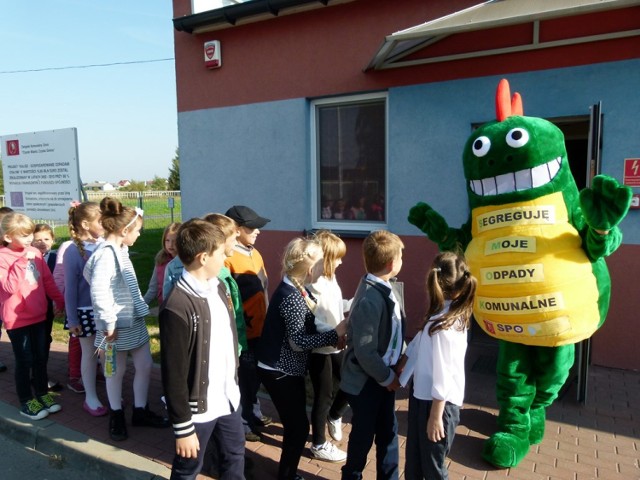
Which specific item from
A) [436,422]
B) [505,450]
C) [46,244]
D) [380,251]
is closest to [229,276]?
[380,251]

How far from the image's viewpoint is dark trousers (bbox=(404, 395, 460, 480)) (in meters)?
2.54

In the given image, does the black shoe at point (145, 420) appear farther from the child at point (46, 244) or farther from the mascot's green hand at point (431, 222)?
the mascot's green hand at point (431, 222)

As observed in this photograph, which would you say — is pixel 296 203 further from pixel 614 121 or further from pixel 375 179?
pixel 614 121

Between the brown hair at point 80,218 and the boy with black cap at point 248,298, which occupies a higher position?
the brown hair at point 80,218

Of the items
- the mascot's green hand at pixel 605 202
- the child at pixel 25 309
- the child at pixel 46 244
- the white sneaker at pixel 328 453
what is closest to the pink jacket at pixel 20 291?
the child at pixel 25 309

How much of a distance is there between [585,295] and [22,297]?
409cm

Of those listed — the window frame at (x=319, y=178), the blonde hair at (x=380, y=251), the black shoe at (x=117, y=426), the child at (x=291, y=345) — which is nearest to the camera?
the blonde hair at (x=380, y=251)

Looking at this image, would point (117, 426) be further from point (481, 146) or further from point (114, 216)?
point (481, 146)

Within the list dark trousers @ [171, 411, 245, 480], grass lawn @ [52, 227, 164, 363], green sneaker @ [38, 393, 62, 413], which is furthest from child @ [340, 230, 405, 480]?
grass lawn @ [52, 227, 164, 363]

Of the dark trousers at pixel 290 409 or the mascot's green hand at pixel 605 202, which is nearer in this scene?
the mascot's green hand at pixel 605 202

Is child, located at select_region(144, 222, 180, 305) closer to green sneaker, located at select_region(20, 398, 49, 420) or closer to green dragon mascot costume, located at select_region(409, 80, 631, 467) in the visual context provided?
green sneaker, located at select_region(20, 398, 49, 420)

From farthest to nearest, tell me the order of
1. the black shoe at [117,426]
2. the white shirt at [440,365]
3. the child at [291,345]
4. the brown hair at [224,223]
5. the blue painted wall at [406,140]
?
the blue painted wall at [406,140] < the black shoe at [117,426] < the brown hair at [224,223] < the child at [291,345] < the white shirt at [440,365]

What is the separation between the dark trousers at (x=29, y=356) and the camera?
397 cm

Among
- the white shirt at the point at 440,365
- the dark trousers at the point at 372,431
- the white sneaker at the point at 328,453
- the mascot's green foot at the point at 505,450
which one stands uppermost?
the white shirt at the point at 440,365
